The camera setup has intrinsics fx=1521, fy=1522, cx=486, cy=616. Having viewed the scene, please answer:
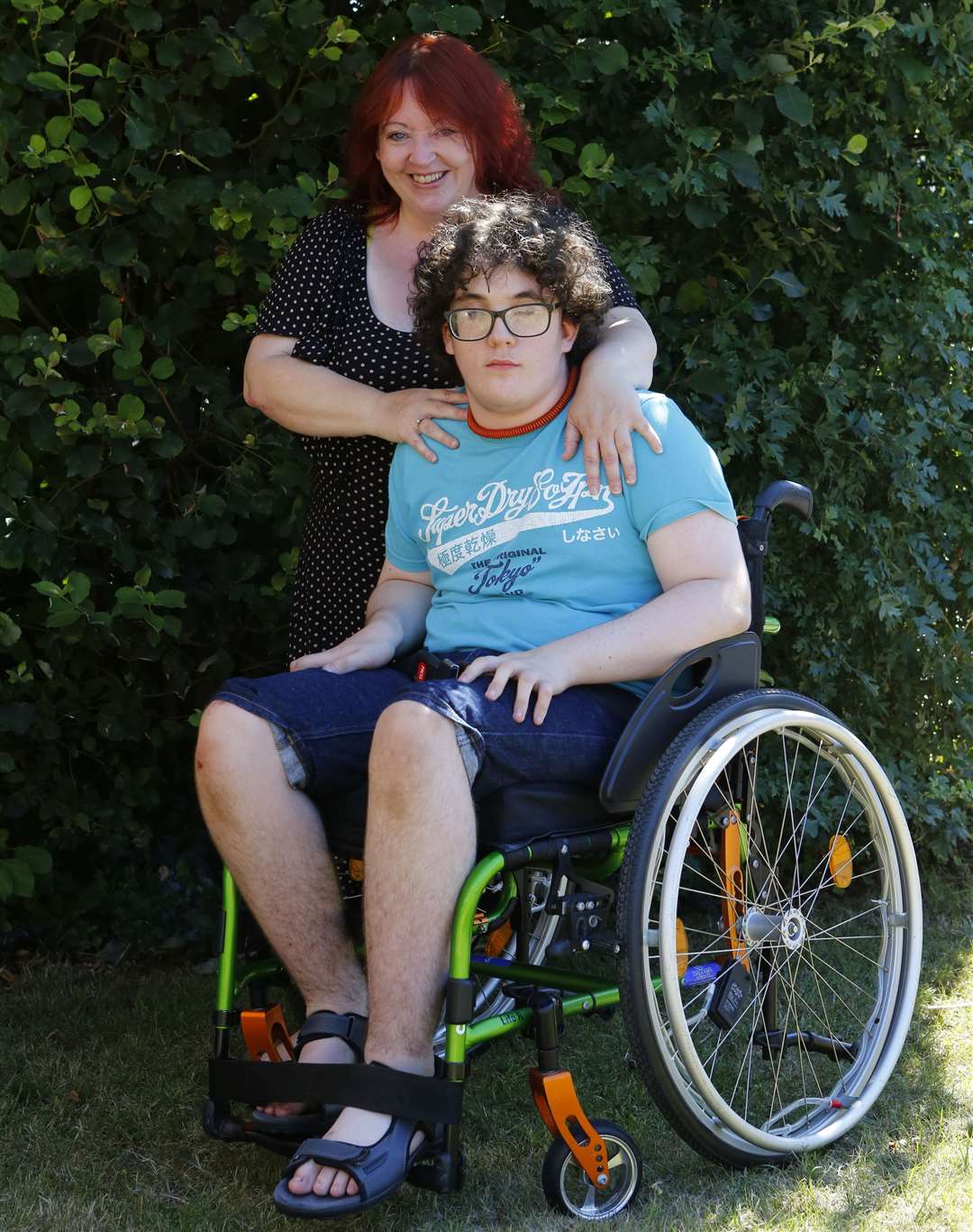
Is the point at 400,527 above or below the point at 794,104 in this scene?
below

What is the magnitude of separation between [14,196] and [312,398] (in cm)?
74

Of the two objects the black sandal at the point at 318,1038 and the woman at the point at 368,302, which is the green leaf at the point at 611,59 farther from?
the black sandal at the point at 318,1038

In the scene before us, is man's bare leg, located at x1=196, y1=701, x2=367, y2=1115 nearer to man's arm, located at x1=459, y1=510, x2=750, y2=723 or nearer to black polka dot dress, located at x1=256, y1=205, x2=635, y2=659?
man's arm, located at x1=459, y1=510, x2=750, y2=723

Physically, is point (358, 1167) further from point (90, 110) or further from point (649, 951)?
point (90, 110)

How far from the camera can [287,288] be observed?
2666 mm

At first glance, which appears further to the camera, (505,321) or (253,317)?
(253,317)

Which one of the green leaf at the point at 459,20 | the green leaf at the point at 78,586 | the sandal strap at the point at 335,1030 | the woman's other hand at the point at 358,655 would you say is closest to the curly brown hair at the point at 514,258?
the woman's other hand at the point at 358,655

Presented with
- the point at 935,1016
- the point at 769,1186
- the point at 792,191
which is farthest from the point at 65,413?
the point at 935,1016

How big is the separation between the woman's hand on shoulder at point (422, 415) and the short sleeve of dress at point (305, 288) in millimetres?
286

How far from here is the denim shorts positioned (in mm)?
1998

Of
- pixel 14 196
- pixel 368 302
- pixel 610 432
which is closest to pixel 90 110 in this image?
pixel 14 196

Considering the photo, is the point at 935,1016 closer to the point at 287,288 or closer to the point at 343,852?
the point at 343,852

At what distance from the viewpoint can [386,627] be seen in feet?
7.95

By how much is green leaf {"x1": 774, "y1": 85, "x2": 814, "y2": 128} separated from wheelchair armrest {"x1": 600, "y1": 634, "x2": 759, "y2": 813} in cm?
123
